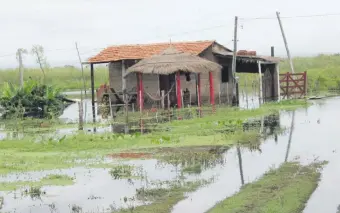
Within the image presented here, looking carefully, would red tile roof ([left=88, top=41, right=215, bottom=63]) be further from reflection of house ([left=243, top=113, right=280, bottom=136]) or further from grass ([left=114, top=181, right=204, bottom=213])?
grass ([left=114, top=181, right=204, bottom=213])

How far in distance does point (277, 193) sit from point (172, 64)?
19.4 m

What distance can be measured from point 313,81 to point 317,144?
36400 mm

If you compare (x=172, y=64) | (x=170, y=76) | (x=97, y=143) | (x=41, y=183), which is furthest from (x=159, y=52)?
(x=41, y=183)

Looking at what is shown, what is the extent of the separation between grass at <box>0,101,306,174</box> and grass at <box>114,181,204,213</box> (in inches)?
178

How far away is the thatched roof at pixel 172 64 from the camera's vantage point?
3060 centimetres

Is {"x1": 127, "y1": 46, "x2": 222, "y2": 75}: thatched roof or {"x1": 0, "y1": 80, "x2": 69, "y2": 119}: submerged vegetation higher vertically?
{"x1": 127, "y1": 46, "x2": 222, "y2": 75}: thatched roof

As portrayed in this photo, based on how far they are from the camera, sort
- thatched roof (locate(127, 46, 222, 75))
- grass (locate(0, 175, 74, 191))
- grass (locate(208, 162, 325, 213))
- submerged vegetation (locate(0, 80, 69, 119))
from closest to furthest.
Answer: grass (locate(208, 162, 325, 213)), grass (locate(0, 175, 74, 191)), thatched roof (locate(127, 46, 222, 75)), submerged vegetation (locate(0, 80, 69, 119))

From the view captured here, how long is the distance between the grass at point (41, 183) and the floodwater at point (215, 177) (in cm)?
27

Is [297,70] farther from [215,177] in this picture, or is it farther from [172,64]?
[215,177]

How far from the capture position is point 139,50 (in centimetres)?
3678

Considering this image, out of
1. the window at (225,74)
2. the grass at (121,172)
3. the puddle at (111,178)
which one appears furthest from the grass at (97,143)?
the window at (225,74)

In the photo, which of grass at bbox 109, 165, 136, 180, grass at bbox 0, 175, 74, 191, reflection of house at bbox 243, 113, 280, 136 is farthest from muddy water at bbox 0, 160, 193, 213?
reflection of house at bbox 243, 113, 280, 136

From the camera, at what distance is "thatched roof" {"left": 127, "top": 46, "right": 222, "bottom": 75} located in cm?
3060

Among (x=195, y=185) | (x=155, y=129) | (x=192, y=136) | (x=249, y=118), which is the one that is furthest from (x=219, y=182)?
(x=249, y=118)
